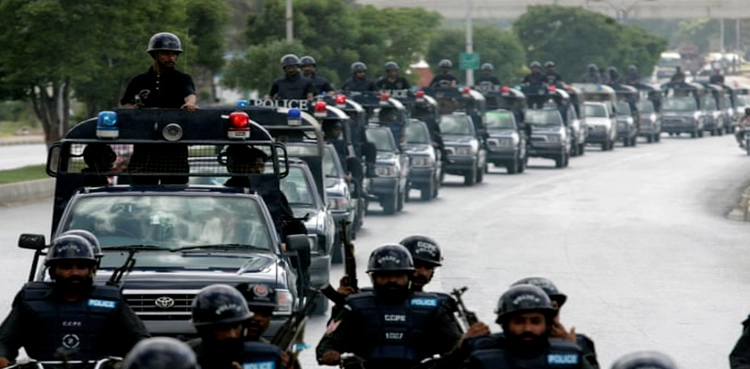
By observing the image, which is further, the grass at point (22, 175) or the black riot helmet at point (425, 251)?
the grass at point (22, 175)

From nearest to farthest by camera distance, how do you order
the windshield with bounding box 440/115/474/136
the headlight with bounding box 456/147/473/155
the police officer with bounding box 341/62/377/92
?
the police officer with bounding box 341/62/377/92 → the headlight with bounding box 456/147/473/155 → the windshield with bounding box 440/115/474/136

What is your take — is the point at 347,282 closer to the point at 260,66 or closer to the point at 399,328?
the point at 399,328

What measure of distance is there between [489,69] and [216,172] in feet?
117

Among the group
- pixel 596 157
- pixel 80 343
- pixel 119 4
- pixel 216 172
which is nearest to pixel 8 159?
pixel 119 4

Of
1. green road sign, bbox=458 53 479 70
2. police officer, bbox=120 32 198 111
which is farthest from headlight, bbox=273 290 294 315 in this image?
green road sign, bbox=458 53 479 70

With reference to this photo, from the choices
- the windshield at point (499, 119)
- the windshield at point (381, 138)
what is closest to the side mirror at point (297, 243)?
the windshield at point (381, 138)

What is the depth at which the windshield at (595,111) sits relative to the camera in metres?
62.4

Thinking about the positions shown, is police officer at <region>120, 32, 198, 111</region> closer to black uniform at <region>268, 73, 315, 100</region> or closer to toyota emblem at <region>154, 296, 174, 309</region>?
toyota emblem at <region>154, 296, 174, 309</region>

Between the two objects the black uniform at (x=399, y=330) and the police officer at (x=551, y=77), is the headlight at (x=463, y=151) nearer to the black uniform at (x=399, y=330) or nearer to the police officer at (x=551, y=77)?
the police officer at (x=551, y=77)

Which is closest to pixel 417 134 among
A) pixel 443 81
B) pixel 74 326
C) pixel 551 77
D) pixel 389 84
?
pixel 389 84

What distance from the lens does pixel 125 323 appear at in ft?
34.1

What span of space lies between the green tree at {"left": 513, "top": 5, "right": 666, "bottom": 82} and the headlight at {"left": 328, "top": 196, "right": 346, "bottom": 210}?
67544 mm

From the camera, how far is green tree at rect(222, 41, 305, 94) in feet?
171

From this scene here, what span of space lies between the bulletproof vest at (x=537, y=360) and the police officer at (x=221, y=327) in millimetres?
1001
